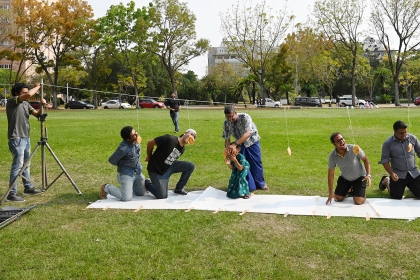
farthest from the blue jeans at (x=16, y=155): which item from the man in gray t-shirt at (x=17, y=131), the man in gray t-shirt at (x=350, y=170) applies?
the man in gray t-shirt at (x=350, y=170)

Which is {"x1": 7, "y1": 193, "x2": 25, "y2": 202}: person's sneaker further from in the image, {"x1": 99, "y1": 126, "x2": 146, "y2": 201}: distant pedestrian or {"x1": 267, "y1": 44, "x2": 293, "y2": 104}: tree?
{"x1": 267, "y1": 44, "x2": 293, "y2": 104}: tree

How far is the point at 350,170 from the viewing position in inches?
240

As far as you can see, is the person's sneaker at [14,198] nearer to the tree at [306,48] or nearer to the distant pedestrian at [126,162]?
the distant pedestrian at [126,162]

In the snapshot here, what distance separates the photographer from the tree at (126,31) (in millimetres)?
43719

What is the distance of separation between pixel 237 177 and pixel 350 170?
1.66 meters

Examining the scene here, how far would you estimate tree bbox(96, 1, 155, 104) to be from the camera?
43.7 metres

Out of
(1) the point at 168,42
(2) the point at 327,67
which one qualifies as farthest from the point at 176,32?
(2) the point at 327,67

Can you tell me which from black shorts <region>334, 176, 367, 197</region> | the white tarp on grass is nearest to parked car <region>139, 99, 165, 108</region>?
the white tarp on grass

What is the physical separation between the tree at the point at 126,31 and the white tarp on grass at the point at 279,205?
38.1 meters

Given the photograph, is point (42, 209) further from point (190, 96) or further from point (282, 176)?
point (190, 96)

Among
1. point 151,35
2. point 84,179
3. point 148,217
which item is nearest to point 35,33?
point 151,35

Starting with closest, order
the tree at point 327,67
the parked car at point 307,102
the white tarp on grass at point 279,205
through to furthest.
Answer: the white tarp on grass at point 279,205, the parked car at point 307,102, the tree at point 327,67

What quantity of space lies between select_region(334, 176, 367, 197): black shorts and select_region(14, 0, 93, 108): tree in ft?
126

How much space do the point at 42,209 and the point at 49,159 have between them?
4.78 meters
